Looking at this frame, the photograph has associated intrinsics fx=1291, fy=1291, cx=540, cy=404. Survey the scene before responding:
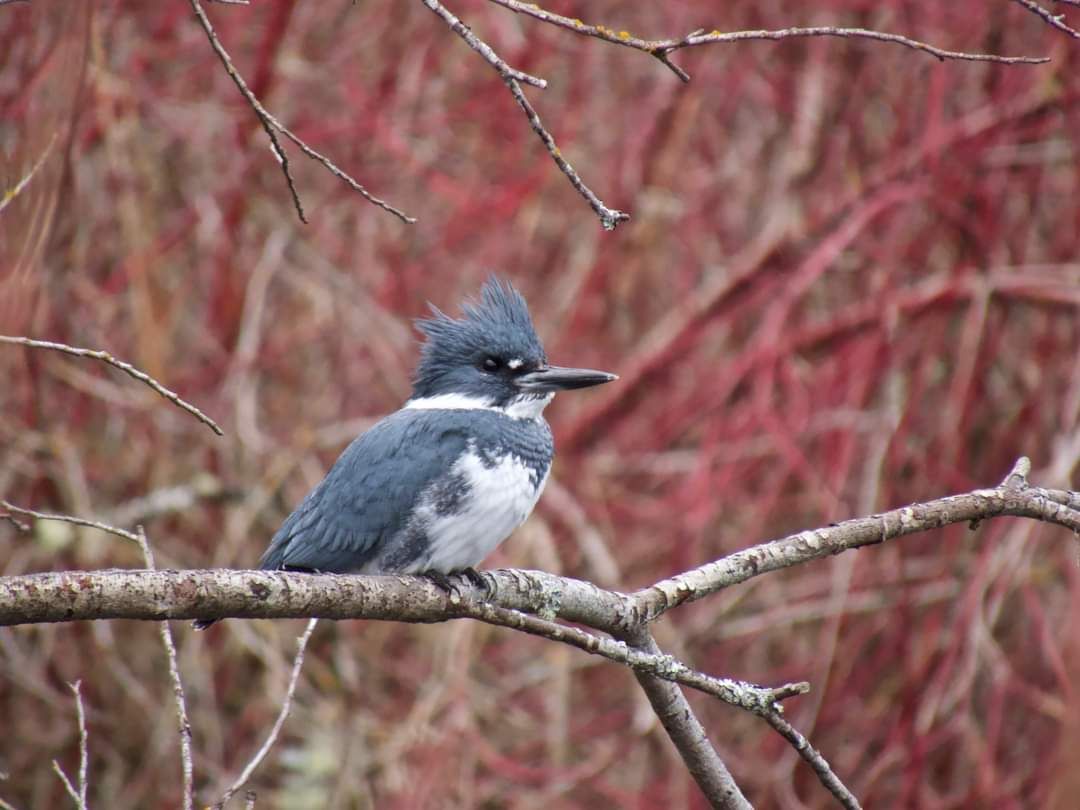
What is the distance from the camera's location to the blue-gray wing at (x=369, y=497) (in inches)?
96.6

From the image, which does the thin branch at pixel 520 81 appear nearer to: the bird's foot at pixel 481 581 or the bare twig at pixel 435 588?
the bare twig at pixel 435 588

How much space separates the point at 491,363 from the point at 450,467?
42 cm

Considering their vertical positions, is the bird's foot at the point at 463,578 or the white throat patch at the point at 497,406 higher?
the white throat patch at the point at 497,406

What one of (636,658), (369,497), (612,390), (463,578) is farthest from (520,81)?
(612,390)

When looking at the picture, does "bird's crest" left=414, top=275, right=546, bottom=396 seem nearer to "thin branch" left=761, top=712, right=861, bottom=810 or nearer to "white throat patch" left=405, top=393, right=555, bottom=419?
"white throat patch" left=405, top=393, right=555, bottom=419

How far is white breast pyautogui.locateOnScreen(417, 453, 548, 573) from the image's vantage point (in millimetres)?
2359

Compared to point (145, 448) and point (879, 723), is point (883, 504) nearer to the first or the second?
point (879, 723)

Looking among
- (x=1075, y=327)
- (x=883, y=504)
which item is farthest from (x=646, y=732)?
(x=1075, y=327)

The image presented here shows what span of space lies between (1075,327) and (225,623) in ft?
9.53

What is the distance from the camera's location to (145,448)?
4.43 m

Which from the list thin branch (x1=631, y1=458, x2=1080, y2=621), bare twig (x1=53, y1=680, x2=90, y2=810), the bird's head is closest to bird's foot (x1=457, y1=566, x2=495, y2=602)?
thin branch (x1=631, y1=458, x2=1080, y2=621)

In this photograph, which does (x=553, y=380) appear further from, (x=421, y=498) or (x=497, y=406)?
(x=421, y=498)

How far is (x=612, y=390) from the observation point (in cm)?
460

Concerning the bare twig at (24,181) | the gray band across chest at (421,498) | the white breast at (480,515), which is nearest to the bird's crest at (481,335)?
the gray band across chest at (421,498)
